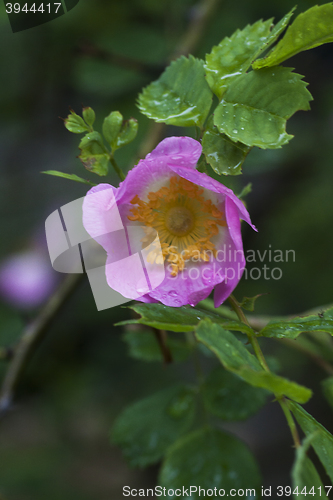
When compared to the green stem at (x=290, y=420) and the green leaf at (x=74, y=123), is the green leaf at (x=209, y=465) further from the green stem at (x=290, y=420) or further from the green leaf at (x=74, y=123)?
the green leaf at (x=74, y=123)

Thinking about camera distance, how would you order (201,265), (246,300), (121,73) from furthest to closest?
(121,73) < (201,265) < (246,300)

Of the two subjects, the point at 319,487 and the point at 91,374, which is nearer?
the point at 319,487

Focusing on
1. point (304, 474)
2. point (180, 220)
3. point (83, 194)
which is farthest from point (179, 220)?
point (83, 194)

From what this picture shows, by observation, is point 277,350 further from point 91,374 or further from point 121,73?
point 121,73

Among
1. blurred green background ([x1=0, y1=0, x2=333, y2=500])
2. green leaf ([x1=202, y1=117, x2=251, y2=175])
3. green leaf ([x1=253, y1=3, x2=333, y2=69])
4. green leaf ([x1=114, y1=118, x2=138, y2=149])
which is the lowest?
blurred green background ([x1=0, y1=0, x2=333, y2=500])

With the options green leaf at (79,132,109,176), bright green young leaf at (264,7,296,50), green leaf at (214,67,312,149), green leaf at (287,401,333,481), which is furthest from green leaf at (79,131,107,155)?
green leaf at (287,401,333,481)

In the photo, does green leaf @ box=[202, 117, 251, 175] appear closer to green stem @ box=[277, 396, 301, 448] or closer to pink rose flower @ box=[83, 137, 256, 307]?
pink rose flower @ box=[83, 137, 256, 307]

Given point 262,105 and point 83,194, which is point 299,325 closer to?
point 262,105

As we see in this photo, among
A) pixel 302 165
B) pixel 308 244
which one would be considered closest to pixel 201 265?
pixel 308 244
